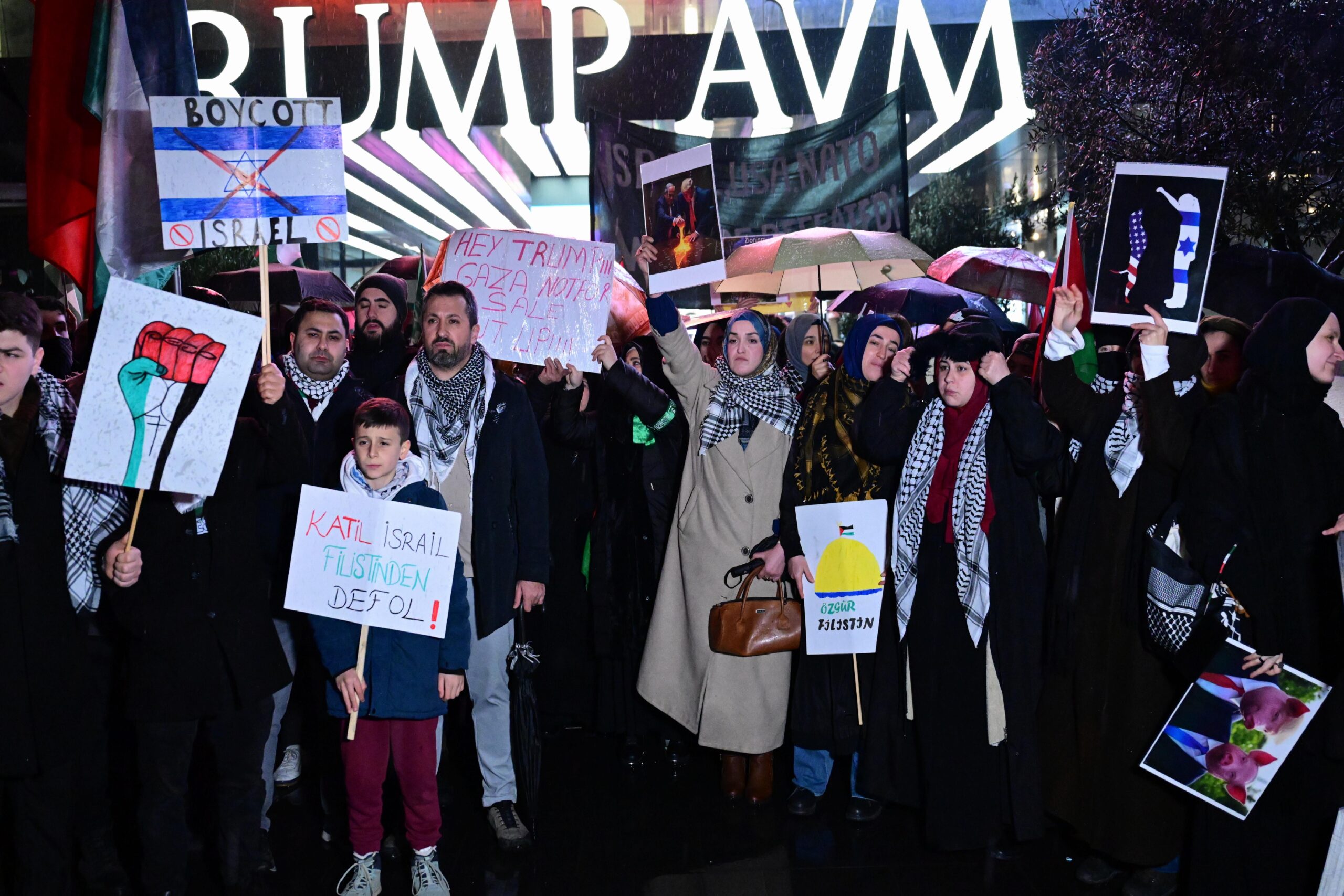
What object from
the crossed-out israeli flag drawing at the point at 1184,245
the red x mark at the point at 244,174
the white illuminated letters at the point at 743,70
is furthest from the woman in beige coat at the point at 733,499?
the white illuminated letters at the point at 743,70

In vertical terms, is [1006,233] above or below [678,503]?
above

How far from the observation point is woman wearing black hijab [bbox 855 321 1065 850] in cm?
399

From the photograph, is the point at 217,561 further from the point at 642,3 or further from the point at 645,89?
the point at 642,3

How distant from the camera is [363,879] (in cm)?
388

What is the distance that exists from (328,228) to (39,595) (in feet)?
5.03

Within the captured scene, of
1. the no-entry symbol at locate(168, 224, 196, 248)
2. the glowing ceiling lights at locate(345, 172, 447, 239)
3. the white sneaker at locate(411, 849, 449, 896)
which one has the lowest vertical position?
A: the white sneaker at locate(411, 849, 449, 896)

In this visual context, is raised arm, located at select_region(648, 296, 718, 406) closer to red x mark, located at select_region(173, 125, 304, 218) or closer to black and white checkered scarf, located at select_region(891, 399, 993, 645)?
black and white checkered scarf, located at select_region(891, 399, 993, 645)

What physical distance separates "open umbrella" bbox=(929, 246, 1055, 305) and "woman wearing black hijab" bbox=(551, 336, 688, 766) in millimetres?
2708

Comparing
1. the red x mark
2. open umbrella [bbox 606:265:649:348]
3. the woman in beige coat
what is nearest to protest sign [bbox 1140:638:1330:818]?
the woman in beige coat

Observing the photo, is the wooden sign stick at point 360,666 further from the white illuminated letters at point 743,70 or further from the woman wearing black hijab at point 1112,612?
the white illuminated letters at point 743,70

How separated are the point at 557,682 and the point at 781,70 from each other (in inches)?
243

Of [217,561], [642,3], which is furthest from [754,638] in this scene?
[642,3]

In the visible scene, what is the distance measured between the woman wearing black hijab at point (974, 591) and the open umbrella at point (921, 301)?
213cm

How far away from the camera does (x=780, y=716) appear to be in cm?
480
